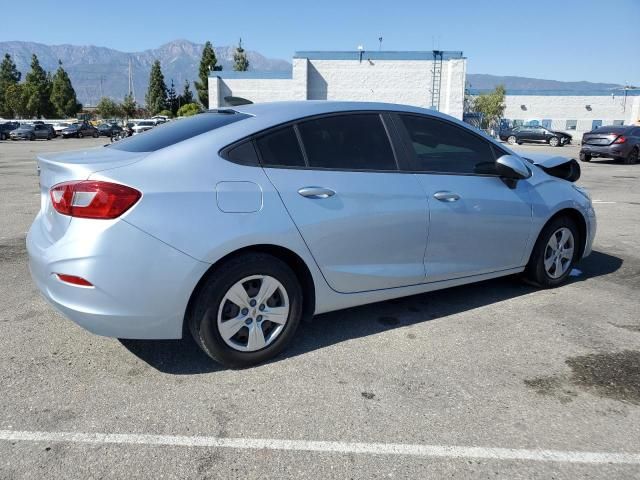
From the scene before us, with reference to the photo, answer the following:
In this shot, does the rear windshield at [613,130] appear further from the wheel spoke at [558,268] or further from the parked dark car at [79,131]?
the parked dark car at [79,131]

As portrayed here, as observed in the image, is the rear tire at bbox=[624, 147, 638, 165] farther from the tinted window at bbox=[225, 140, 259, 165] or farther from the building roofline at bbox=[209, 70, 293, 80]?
the building roofline at bbox=[209, 70, 293, 80]

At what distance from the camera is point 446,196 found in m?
4.05

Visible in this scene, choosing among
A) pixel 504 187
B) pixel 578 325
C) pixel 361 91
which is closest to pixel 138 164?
pixel 504 187

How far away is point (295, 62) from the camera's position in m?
39.2

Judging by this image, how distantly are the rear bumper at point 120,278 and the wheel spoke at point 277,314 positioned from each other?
0.55 meters

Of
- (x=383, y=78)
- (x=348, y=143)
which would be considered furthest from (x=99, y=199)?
(x=383, y=78)

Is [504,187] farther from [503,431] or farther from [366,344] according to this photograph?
[503,431]

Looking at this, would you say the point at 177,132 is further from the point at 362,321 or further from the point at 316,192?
the point at 362,321

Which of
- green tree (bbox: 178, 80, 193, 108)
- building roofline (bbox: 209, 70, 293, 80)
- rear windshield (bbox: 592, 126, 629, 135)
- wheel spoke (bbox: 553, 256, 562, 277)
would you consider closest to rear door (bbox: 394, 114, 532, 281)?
wheel spoke (bbox: 553, 256, 562, 277)

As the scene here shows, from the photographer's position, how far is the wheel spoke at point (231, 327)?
329cm

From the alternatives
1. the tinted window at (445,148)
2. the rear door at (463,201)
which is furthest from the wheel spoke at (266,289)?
the tinted window at (445,148)

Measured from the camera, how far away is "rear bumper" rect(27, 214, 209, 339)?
116 inches

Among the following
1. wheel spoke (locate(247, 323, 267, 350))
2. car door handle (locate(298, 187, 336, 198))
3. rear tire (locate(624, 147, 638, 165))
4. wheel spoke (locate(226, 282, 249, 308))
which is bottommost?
wheel spoke (locate(247, 323, 267, 350))

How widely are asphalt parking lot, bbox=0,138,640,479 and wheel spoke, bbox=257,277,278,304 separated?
465 mm
